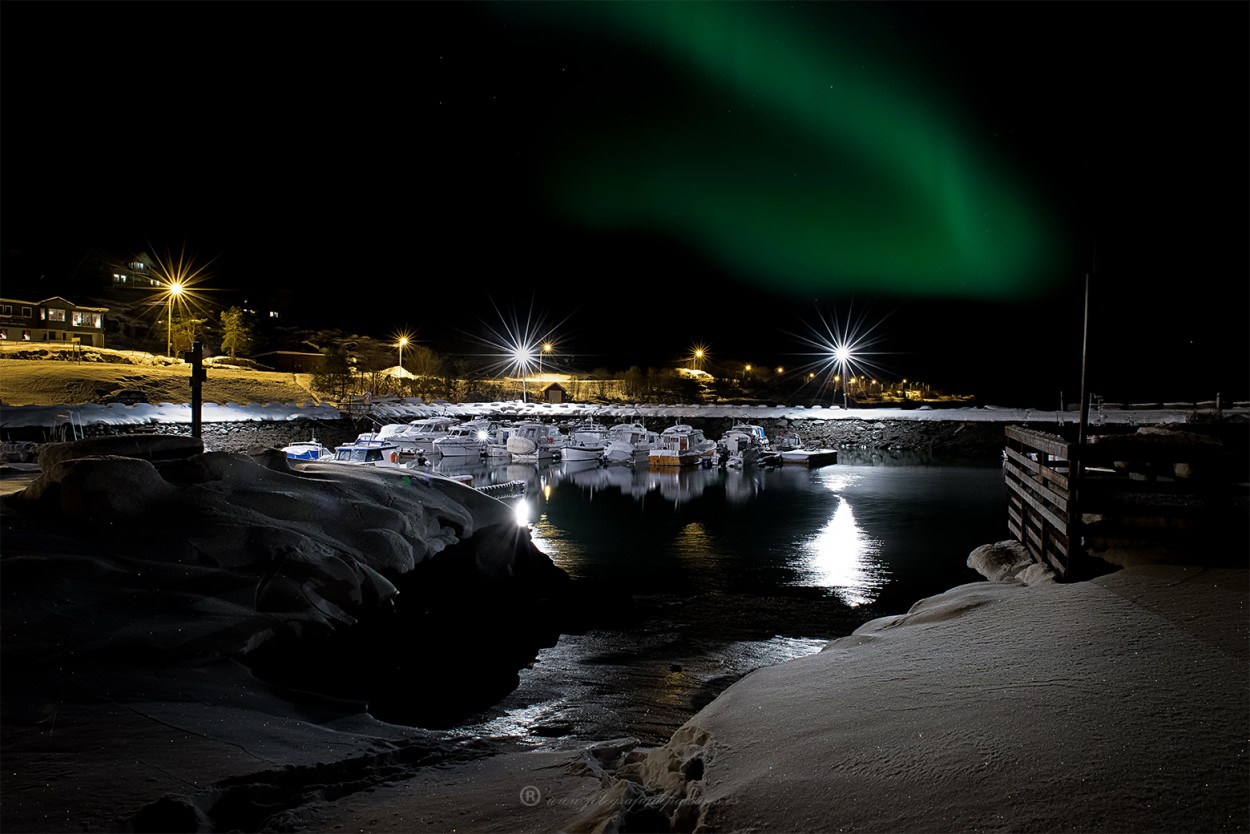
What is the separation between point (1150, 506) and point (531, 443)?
46.2 m

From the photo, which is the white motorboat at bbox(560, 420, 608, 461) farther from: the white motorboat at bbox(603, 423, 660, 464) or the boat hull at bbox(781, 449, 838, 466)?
the boat hull at bbox(781, 449, 838, 466)

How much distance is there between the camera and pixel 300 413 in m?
56.2

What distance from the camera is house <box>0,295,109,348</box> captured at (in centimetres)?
6778

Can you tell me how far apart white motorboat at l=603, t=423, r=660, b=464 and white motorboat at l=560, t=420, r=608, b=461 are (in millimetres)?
553

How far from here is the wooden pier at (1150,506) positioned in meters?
8.82

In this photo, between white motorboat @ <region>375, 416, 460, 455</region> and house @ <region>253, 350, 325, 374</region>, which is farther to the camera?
house @ <region>253, 350, 325, 374</region>

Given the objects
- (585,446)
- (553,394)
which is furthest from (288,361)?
(585,446)

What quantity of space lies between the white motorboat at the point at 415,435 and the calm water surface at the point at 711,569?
475cm

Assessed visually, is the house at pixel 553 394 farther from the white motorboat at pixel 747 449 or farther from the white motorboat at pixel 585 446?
the white motorboat at pixel 585 446

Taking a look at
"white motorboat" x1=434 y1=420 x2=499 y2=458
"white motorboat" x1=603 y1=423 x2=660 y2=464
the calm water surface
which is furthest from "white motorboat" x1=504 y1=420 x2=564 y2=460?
the calm water surface

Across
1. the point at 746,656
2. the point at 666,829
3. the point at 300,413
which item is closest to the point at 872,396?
the point at 300,413

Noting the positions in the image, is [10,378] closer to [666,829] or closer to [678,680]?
[678,680]

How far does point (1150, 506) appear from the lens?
9164mm

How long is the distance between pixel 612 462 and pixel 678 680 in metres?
41.6
